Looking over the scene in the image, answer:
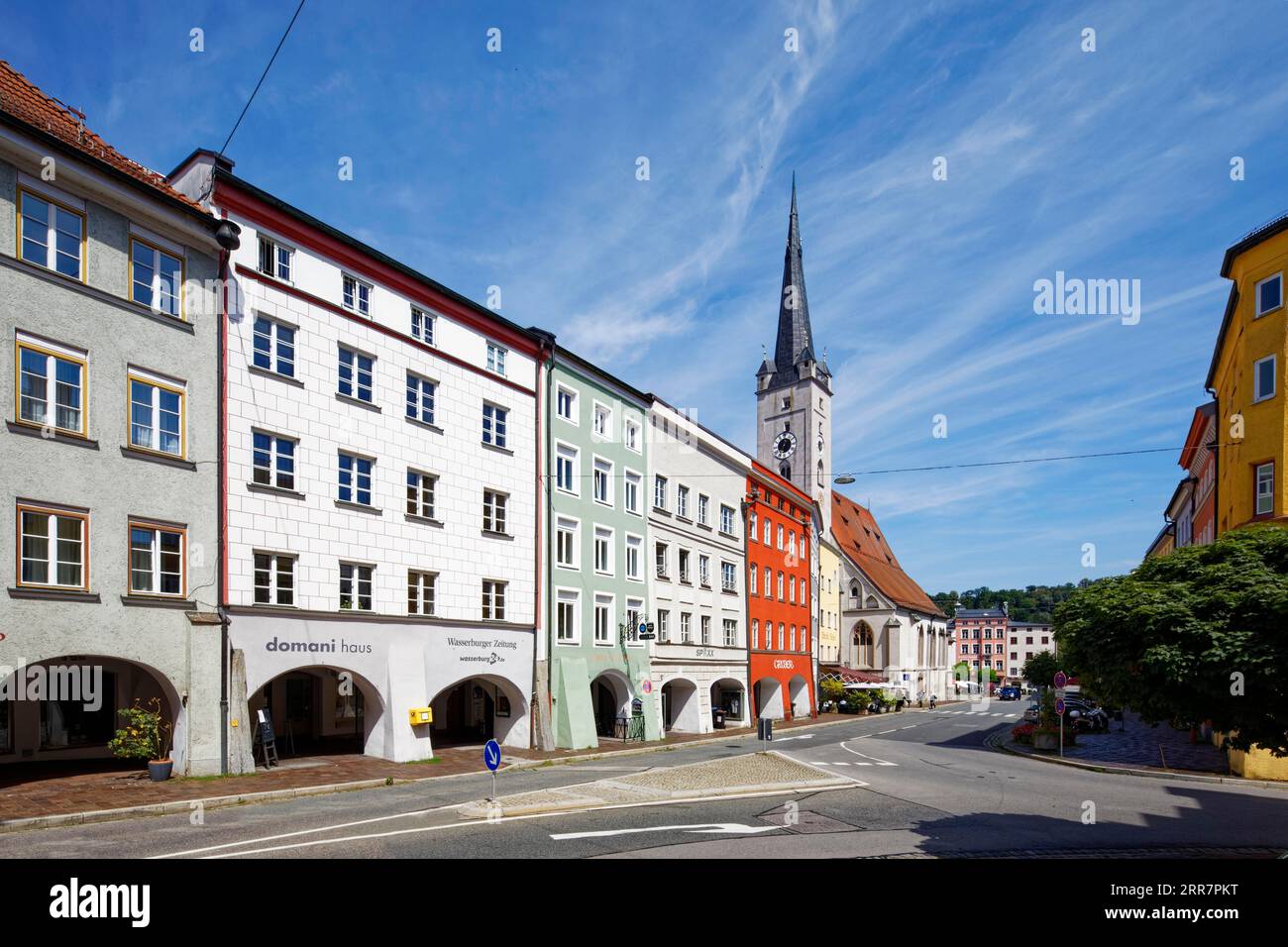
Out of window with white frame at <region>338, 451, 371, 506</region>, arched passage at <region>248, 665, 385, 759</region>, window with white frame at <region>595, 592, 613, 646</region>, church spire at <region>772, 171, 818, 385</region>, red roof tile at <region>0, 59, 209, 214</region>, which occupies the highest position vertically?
church spire at <region>772, 171, 818, 385</region>

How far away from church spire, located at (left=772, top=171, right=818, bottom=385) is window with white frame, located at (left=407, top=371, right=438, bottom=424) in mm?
66405

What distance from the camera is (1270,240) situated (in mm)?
29516

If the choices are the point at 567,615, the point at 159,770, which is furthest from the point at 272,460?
the point at 567,615

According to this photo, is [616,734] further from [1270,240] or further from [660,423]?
[1270,240]

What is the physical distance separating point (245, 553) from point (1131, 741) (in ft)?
123

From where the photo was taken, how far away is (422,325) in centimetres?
2962

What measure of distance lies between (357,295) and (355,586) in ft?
29.5

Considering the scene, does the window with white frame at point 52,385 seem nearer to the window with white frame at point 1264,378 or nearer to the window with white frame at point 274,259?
the window with white frame at point 274,259

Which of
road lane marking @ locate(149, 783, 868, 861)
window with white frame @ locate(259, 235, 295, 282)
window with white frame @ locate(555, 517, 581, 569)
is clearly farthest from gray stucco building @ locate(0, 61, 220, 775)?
window with white frame @ locate(555, 517, 581, 569)

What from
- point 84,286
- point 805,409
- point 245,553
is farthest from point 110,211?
point 805,409

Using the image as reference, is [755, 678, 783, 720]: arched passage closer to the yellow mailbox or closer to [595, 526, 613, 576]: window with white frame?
[595, 526, 613, 576]: window with white frame

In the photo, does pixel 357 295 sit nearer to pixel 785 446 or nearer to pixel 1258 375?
pixel 1258 375

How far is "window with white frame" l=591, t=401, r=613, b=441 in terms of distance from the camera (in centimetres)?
3794
